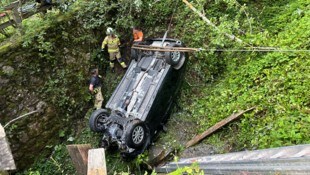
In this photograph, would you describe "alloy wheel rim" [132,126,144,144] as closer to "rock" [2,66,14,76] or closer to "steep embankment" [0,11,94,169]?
"steep embankment" [0,11,94,169]

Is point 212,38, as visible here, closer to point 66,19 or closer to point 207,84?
point 207,84

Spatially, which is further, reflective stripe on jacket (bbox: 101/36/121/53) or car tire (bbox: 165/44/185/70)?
reflective stripe on jacket (bbox: 101/36/121/53)

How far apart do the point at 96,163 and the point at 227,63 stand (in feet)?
19.9

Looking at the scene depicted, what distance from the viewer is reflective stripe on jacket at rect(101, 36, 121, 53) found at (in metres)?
→ 8.44

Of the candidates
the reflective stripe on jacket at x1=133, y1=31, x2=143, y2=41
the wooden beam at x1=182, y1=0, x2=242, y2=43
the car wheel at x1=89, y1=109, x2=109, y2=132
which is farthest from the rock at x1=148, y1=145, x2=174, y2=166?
the reflective stripe on jacket at x1=133, y1=31, x2=143, y2=41

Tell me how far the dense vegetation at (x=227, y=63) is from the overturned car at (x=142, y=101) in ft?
1.81

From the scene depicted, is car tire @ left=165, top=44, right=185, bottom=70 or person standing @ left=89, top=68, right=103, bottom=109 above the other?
car tire @ left=165, top=44, right=185, bottom=70

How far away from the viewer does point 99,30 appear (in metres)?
8.97

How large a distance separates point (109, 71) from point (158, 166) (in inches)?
136

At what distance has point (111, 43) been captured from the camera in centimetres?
845

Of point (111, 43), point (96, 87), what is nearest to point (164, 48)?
point (111, 43)

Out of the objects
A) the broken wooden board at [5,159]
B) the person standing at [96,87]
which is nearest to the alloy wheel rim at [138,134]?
the person standing at [96,87]

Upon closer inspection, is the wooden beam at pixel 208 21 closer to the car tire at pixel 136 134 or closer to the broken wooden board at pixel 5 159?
the car tire at pixel 136 134

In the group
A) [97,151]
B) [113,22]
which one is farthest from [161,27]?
[97,151]
